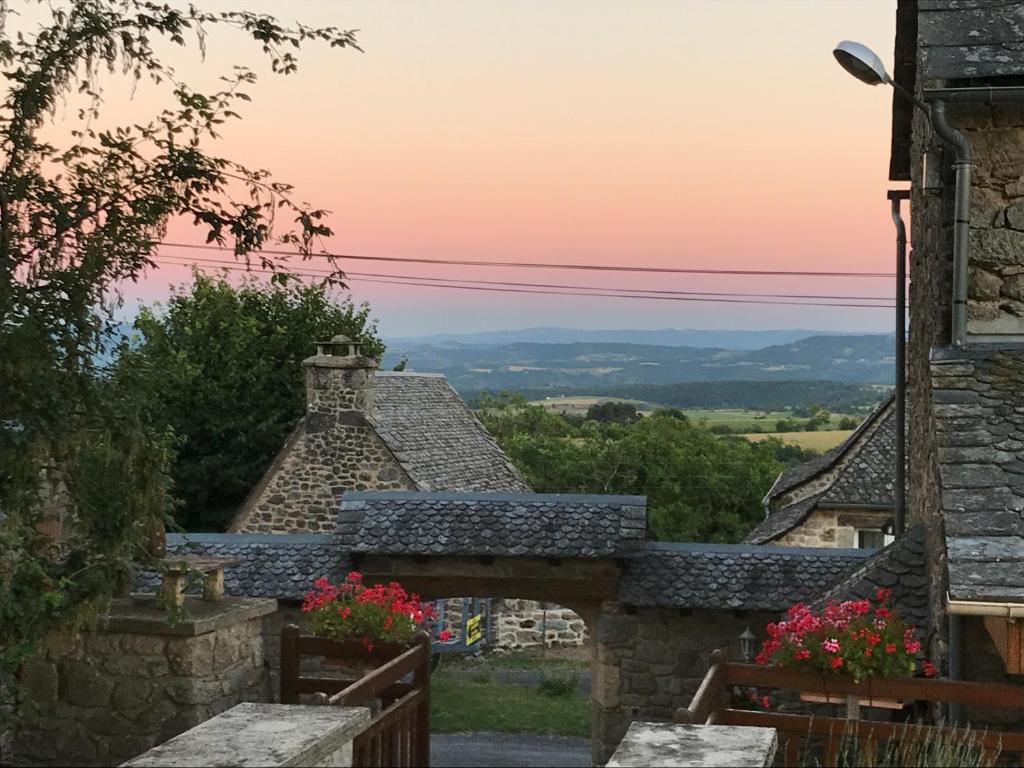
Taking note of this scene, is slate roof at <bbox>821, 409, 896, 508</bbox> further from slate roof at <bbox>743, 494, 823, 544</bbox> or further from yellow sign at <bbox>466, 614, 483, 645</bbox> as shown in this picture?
yellow sign at <bbox>466, 614, 483, 645</bbox>

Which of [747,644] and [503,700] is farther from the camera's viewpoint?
[503,700]

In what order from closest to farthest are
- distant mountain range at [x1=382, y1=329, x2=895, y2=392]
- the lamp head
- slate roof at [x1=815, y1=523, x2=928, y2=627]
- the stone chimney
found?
the lamp head < slate roof at [x1=815, y1=523, x2=928, y2=627] < the stone chimney < distant mountain range at [x1=382, y1=329, x2=895, y2=392]

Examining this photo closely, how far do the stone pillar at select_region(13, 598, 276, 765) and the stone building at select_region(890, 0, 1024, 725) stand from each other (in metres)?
3.84

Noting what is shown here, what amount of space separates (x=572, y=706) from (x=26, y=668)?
1174cm

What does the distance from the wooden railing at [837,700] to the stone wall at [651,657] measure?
119 inches

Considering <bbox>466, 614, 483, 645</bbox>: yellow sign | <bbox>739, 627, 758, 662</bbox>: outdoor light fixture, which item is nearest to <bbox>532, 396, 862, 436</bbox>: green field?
<bbox>466, 614, 483, 645</bbox>: yellow sign

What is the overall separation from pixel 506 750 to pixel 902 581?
7.80 meters

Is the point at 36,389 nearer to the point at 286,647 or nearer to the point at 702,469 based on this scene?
the point at 286,647

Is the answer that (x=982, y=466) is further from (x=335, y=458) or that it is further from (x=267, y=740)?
(x=335, y=458)

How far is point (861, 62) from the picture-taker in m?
8.02

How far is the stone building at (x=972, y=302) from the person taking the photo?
23.6 ft

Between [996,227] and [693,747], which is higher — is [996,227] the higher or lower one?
the higher one

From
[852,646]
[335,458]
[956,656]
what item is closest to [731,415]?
[335,458]

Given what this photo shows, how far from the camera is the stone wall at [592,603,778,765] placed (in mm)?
10656
